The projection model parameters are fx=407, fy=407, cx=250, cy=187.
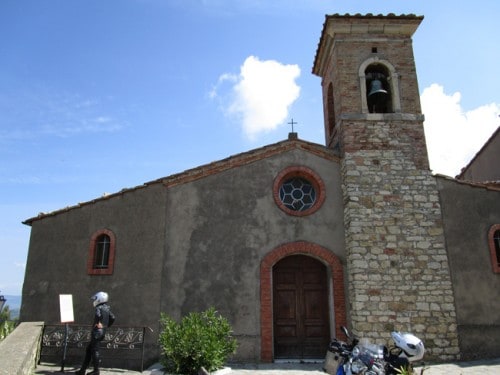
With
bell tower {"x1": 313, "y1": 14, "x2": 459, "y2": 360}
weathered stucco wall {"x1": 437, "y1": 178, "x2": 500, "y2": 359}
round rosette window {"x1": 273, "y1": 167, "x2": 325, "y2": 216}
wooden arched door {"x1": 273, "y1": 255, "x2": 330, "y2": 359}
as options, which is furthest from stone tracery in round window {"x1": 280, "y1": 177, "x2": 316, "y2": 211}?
weathered stucco wall {"x1": 437, "y1": 178, "x2": 500, "y2": 359}

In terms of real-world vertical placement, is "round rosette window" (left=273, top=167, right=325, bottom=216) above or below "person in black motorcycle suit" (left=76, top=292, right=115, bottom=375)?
above

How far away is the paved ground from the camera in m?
8.73

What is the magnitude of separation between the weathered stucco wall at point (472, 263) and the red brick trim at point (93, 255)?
8973mm

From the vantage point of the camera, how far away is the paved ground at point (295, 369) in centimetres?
873

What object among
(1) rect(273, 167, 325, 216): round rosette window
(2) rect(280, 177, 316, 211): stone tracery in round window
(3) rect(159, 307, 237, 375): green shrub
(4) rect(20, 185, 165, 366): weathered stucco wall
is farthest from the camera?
(2) rect(280, 177, 316, 211): stone tracery in round window

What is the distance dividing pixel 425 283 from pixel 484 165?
861 centimetres

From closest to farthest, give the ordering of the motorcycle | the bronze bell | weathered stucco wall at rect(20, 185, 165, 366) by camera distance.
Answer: the motorcycle
weathered stucco wall at rect(20, 185, 165, 366)
the bronze bell

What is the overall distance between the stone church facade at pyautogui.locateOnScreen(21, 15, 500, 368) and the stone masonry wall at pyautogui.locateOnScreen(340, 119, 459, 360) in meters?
0.03

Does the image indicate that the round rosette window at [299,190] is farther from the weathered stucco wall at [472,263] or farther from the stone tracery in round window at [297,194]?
the weathered stucco wall at [472,263]

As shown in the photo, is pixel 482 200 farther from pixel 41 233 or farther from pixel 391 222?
pixel 41 233

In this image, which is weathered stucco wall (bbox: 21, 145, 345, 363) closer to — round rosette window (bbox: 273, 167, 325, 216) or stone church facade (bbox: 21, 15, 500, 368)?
stone church facade (bbox: 21, 15, 500, 368)

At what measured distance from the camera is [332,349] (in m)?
6.58

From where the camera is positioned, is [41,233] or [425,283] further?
[41,233]

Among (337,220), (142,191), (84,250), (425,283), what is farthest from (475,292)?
(84,250)
